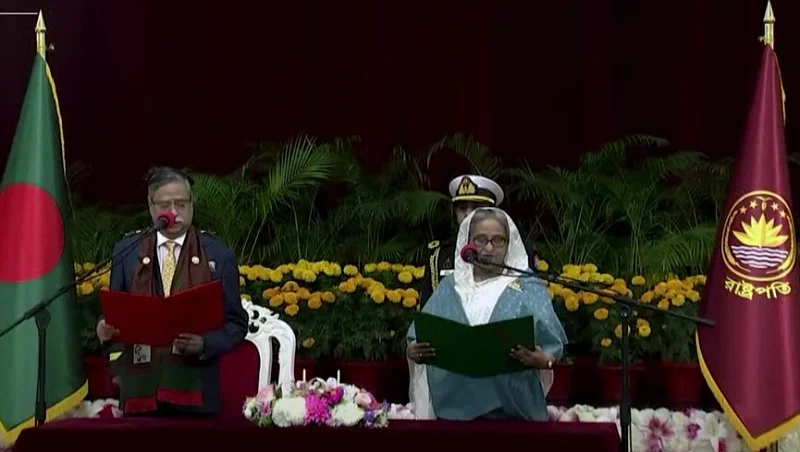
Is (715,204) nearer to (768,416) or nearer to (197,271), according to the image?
(768,416)

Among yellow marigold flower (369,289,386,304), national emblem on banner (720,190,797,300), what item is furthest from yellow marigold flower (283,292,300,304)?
national emblem on banner (720,190,797,300)

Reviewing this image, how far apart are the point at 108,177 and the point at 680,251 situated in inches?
118

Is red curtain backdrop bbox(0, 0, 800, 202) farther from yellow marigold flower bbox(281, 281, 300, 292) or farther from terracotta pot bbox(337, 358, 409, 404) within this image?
terracotta pot bbox(337, 358, 409, 404)

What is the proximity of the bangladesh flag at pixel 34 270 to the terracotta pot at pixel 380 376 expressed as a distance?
1094mm

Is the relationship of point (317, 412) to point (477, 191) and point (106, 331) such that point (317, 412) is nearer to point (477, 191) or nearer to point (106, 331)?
point (106, 331)

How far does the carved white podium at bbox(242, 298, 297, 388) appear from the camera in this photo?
4.83 metres

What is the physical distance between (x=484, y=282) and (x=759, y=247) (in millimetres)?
1285

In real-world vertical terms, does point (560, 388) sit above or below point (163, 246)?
below

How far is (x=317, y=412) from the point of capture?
3875 millimetres

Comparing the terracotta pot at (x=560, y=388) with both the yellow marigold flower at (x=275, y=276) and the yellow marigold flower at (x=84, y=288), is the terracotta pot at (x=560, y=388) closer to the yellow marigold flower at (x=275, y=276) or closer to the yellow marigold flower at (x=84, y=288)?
the yellow marigold flower at (x=275, y=276)

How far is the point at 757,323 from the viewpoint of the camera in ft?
17.0

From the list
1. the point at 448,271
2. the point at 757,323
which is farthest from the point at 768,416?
the point at 448,271

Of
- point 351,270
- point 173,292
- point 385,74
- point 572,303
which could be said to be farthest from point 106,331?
point 385,74

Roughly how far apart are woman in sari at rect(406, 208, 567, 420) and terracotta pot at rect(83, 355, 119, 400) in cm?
182
